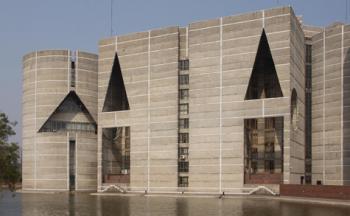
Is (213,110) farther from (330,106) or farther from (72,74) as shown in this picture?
(72,74)

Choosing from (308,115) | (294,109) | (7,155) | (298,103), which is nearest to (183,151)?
(294,109)

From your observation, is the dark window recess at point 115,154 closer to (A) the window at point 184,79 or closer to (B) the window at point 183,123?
(B) the window at point 183,123

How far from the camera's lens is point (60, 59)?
4313 inches

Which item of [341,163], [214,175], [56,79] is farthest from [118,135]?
[341,163]

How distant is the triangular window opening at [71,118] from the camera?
11000 centimetres

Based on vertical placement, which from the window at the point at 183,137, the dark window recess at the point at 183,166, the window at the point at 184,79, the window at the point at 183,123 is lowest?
the dark window recess at the point at 183,166

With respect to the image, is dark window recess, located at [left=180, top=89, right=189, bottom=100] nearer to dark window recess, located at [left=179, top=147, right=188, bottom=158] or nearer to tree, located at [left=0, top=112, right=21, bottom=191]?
dark window recess, located at [left=179, top=147, right=188, bottom=158]

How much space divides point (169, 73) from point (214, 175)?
20.5 metres

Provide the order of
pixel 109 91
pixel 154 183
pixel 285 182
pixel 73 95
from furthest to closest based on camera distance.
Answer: pixel 73 95 → pixel 109 91 → pixel 154 183 → pixel 285 182

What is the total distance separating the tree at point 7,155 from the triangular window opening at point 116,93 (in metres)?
79.5

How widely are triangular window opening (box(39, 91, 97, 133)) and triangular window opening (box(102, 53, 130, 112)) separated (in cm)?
880

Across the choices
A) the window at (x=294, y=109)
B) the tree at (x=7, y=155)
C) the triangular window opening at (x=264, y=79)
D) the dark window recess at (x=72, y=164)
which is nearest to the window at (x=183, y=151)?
the triangular window opening at (x=264, y=79)

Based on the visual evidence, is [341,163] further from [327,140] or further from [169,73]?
[169,73]

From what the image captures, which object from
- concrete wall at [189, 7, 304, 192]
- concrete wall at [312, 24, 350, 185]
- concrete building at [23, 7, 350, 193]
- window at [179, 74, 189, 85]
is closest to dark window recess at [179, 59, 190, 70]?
concrete building at [23, 7, 350, 193]
